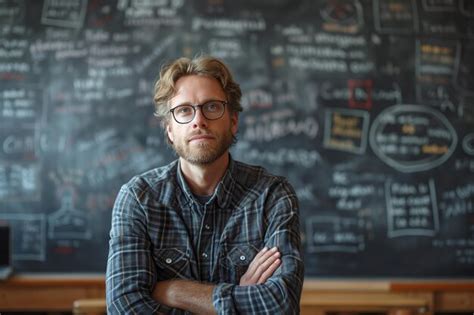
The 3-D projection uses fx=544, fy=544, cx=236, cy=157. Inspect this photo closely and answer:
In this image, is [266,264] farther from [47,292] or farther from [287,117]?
[47,292]

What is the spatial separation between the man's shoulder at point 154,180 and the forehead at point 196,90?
0.86 feet

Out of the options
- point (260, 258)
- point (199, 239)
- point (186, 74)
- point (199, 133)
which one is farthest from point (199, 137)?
point (260, 258)

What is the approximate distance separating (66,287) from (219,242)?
5.60 ft

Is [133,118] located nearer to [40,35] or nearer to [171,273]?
[40,35]

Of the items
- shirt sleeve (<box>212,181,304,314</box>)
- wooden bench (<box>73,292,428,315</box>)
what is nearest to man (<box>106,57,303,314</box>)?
shirt sleeve (<box>212,181,304,314</box>)

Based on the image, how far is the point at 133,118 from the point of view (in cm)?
333

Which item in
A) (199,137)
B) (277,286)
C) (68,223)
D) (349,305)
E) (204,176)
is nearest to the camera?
(277,286)

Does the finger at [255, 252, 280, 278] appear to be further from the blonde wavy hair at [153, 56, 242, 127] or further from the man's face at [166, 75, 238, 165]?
the blonde wavy hair at [153, 56, 242, 127]

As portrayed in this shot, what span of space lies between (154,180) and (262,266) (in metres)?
0.52

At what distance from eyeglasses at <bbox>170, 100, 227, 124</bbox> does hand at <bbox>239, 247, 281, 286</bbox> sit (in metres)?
0.51

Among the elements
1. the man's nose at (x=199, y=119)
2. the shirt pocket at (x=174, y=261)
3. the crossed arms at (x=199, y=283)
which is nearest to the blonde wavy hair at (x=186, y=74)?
the man's nose at (x=199, y=119)

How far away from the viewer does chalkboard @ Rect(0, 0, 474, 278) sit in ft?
10.8

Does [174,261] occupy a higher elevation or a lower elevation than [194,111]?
lower

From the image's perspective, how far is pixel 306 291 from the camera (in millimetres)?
3176
